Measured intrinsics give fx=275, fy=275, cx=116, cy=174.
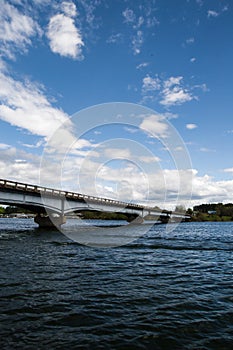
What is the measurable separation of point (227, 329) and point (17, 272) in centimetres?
1229

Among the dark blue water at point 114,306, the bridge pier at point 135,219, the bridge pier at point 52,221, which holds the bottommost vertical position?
the dark blue water at point 114,306

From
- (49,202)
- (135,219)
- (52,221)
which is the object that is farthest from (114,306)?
(135,219)

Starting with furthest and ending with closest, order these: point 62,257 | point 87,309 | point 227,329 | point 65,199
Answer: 1. point 65,199
2. point 62,257
3. point 87,309
4. point 227,329

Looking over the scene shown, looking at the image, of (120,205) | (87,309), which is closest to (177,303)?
(87,309)

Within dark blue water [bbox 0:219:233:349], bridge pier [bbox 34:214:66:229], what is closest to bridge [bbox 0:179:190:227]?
bridge pier [bbox 34:214:66:229]

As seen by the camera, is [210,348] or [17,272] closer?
[210,348]

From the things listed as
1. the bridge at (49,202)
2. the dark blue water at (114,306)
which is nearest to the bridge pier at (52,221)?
the bridge at (49,202)

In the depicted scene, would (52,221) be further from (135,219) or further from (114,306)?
(135,219)

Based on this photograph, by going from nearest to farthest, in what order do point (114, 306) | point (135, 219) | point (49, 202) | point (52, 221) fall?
point (114, 306) → point (49, 202) → point (52, 221) → point (135, 219)

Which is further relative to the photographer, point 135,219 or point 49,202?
point 135,219

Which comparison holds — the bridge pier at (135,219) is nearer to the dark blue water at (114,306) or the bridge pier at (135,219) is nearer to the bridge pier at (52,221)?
the bridge pier at (52,221)

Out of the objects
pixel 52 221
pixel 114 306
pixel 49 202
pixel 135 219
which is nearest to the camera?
pixel 114 306

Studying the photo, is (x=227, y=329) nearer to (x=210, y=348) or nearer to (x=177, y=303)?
(x=210, y=348)

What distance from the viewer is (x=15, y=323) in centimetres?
900
